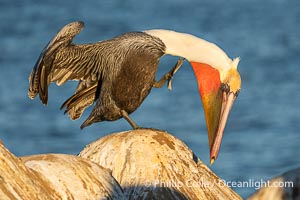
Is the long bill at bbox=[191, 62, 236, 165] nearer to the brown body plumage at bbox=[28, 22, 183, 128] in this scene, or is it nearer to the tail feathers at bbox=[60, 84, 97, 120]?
the brown body plumage at bbox=[28, 22, 183, 128]

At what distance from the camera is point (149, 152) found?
321 inches

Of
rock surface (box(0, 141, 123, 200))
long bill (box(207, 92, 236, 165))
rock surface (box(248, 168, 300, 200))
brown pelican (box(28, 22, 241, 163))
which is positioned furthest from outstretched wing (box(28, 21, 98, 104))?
rock surface (box(248, 168, 300, 200))

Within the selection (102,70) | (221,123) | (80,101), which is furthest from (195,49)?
(80,101)

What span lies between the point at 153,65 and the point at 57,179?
2433mm

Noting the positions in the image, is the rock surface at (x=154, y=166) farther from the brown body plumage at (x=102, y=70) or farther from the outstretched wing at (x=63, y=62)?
the outstretched wing at (x=63, y=62)

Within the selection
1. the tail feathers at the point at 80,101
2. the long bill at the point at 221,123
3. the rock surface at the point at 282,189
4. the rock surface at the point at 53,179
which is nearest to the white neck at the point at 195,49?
the long bill at the point at 221,123

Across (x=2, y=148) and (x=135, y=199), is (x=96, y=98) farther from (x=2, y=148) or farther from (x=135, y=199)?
(x=2, y=148)

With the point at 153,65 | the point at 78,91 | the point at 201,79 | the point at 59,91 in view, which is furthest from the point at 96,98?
the point at 59,91

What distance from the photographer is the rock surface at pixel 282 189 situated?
577cm

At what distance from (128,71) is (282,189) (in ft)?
12.5

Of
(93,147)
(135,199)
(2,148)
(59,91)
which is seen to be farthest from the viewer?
(59,91)

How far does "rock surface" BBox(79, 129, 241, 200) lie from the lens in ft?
26.2

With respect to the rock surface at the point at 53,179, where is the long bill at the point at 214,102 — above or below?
above

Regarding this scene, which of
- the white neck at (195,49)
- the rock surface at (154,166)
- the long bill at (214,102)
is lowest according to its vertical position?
the rock surface at (154,166)
